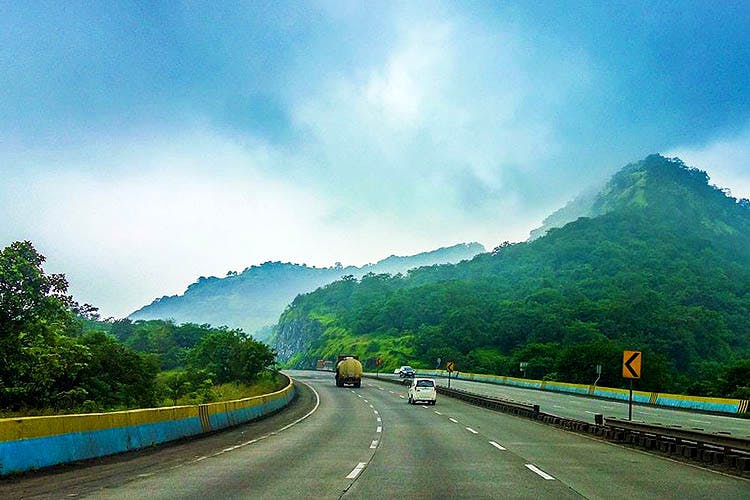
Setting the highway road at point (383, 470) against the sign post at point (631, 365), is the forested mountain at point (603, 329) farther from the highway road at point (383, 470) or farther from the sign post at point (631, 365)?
the highway road at point (383, 470)

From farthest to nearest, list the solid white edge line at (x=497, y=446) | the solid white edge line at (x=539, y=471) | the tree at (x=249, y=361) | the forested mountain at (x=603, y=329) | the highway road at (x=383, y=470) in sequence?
the forested mountain at (x=603, y=329) → the tree at (x=249, y=361) → the solid white edge line at (x=497, y=446) → the solid white edge line at (x=539, y=471) → the highway road at (x=383, y=470)

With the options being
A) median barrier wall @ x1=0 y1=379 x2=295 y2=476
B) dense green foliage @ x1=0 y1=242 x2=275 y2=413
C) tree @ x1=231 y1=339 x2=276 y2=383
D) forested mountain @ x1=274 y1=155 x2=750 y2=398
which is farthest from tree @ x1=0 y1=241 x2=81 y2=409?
forested mountain @ x1=274 y1=155 x2=750 y2=398

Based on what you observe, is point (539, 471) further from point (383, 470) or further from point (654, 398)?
point (654, 398)

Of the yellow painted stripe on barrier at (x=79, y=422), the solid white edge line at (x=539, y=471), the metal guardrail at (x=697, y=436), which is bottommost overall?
the solid white edge line at (x=539, y=471)

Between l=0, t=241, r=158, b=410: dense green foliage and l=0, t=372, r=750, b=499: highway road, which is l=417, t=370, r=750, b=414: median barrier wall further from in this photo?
l=0, t=241, r=158, b=410: dense green foliage

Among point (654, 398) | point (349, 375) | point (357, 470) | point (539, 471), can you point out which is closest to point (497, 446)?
point (539, 471)

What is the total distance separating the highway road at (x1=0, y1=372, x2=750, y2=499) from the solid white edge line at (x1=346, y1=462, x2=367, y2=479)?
0.06 ft

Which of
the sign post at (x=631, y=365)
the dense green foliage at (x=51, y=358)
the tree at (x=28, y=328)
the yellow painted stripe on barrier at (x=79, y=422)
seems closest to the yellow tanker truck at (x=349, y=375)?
the dense green foliage at (x=51, y=358)

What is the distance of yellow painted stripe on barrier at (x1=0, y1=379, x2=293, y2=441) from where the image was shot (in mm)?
12523

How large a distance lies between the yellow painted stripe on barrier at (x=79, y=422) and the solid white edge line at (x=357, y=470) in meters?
5.72

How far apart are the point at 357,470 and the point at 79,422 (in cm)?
585

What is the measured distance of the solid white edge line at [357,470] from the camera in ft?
42.5

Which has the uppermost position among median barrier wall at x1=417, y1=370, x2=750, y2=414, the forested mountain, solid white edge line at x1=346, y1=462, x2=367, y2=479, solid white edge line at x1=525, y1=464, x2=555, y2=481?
the forested mountain

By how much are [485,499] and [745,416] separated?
33558mm
